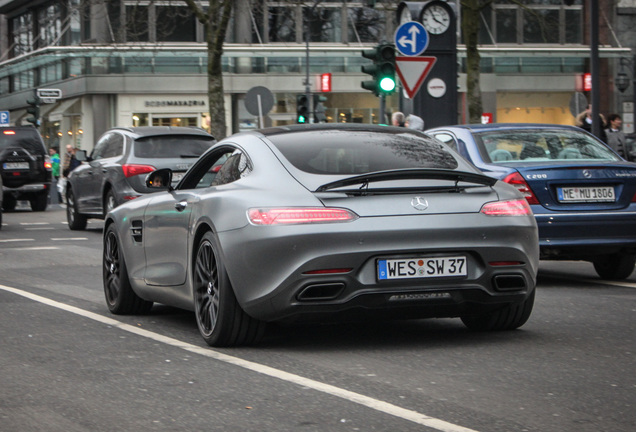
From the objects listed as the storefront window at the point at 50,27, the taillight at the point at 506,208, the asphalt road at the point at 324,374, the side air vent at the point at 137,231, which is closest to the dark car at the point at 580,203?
the asphalt road at the point at 324,374

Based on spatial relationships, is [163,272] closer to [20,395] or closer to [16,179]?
→ [20,395]

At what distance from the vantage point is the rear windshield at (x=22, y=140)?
28.0 metres

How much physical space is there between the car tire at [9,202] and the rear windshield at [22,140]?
51.2 inches

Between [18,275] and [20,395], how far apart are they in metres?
6.77

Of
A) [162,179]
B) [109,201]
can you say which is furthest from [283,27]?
[162,179]

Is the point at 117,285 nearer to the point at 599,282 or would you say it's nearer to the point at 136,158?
the point at 599,282

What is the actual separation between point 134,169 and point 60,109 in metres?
34.1

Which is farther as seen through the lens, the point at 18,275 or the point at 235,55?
the point at 235,55

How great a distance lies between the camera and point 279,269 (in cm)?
607

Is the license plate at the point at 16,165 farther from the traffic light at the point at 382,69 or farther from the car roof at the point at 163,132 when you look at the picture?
the traffic light at the point at 382,69

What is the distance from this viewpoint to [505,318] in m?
6.94

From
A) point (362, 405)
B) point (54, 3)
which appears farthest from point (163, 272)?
point (54, 3)

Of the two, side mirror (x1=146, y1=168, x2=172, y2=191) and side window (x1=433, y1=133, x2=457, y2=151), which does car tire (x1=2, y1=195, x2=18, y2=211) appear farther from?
side mirror (x1=146, y1=168, x2=172, y2=191)

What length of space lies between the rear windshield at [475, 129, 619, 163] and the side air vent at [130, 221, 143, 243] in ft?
12.6
